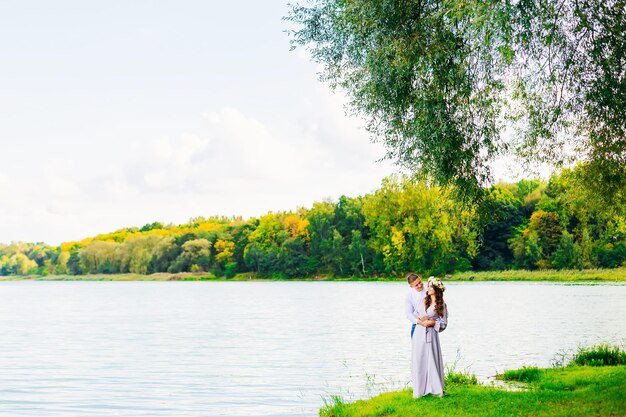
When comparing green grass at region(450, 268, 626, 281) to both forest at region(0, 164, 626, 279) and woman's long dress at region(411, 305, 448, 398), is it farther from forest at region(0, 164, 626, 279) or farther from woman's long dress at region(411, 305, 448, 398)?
woman's long dress at region(411, 305, 448, 398)

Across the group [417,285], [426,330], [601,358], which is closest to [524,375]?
[601,358]

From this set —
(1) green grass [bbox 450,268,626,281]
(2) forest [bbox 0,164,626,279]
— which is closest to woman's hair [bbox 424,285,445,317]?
(2) forest [bbox 0,164,626,279]

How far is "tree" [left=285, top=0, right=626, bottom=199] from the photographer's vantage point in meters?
13.0

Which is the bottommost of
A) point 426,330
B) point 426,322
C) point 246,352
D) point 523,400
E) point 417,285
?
point 246,352

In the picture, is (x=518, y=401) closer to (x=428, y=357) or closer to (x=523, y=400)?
(x=523, y=400)

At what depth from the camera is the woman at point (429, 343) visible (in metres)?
12.4

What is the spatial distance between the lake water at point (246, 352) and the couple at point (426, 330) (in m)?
4.29

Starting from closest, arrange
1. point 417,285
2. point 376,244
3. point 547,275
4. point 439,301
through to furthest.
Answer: point 439,301 → point 417,285 → point 547,275 → point 376,244

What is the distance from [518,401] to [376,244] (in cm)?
9541

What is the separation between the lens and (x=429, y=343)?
41.4 feet

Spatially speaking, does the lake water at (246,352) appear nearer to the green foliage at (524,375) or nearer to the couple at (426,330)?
the green foliage at (524,375)

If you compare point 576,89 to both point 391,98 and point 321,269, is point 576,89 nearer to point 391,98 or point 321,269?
point 391,98

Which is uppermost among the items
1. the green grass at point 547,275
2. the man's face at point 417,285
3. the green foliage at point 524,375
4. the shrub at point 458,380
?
the man's face at point 417,285

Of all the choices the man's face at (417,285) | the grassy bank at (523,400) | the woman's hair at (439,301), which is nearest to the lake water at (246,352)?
the grassy bank at (523,400)
